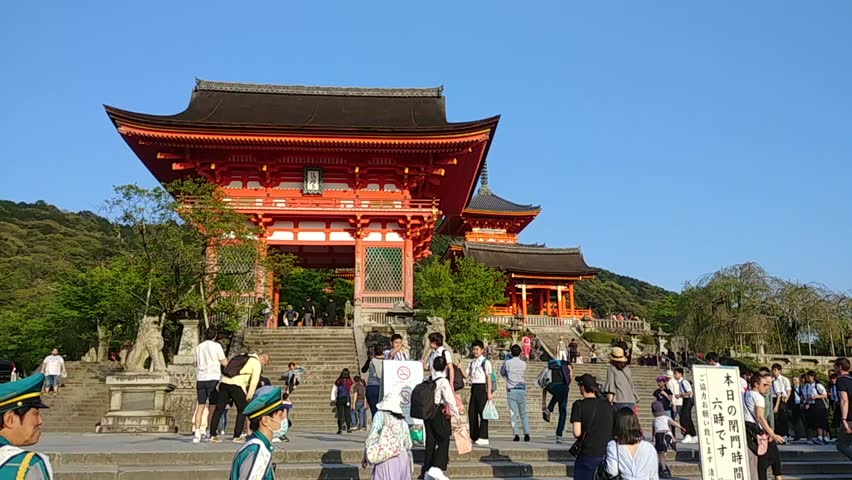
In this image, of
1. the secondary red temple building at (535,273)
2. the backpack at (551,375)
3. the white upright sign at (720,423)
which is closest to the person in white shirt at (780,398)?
the backpack at (551,375)

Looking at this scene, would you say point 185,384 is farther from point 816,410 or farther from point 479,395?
point 816,410

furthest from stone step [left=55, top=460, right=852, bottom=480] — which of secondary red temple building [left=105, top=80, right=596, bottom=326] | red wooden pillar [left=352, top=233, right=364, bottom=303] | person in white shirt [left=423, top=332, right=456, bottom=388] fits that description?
red wooden pillar [left=352, top=233, right=364, bottom=303]

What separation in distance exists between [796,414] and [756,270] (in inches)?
835

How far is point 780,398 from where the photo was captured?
1213 centimetres

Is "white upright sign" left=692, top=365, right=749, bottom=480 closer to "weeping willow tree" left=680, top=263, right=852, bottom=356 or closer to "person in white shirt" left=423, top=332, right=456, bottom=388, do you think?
"person in white shirt" left=423, top=332, right=456, bottom=388

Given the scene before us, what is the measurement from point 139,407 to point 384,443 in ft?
27.7

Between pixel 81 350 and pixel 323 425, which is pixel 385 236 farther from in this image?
pixel 81 350

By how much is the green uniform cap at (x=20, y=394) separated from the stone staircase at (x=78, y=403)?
12.4 meters

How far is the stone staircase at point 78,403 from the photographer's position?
561 inches

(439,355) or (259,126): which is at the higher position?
(259,126)

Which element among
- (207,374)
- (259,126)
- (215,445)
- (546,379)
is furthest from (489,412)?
(259,126)

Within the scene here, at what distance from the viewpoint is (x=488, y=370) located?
9734 mm

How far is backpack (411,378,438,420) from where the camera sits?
682cm

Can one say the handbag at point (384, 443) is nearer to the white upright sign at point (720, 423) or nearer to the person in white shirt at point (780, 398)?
the white upright sign at point (720, 423)
